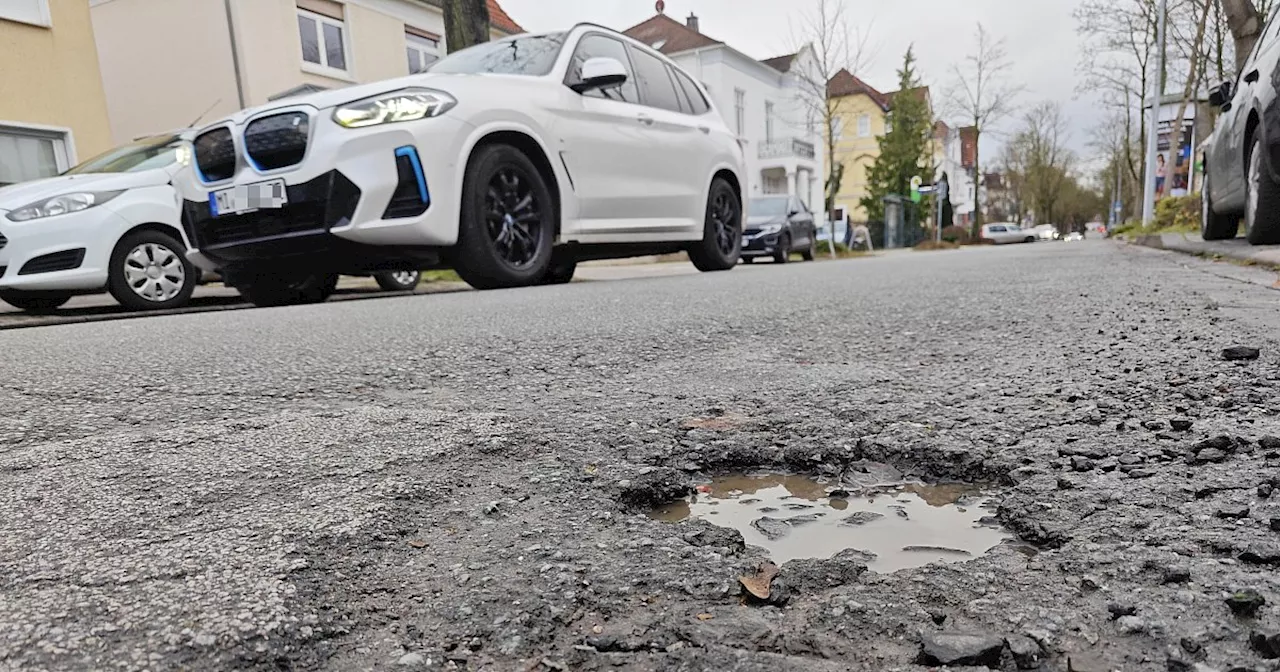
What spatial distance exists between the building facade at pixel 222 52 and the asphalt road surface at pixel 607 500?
13857 mm

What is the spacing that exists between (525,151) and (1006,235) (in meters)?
49.5

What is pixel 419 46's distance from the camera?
19.0m

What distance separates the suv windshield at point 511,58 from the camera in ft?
18.4

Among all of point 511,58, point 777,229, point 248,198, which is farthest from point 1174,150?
point 248,198

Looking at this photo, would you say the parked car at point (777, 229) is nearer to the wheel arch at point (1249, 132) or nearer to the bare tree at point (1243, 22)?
the bare tree at point (1243, 22)

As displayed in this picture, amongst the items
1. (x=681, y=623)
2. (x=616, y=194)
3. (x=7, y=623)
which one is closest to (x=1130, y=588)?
(x=681, y=623)

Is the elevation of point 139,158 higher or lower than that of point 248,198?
higher

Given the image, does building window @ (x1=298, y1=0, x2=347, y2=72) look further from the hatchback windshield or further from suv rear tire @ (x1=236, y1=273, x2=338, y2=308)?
suv rear tire @ (x1=236, y1=273, x2=338, y2=308)

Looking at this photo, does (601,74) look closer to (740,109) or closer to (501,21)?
(501,21)

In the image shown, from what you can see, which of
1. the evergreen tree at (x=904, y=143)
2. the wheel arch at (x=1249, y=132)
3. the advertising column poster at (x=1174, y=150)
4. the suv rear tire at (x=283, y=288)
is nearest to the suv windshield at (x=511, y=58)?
the suv rear tire at (x=283, y=288)

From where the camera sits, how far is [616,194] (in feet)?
20.0

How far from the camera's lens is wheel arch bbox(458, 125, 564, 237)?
4914mm

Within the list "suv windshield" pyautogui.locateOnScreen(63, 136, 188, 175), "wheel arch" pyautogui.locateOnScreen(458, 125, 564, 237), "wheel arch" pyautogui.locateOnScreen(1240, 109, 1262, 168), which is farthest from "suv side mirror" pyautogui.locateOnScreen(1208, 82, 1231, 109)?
"suv windshield" pyautogui.locateOnScreen(63, 136, 188, 175)

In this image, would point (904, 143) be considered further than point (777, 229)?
Yes
